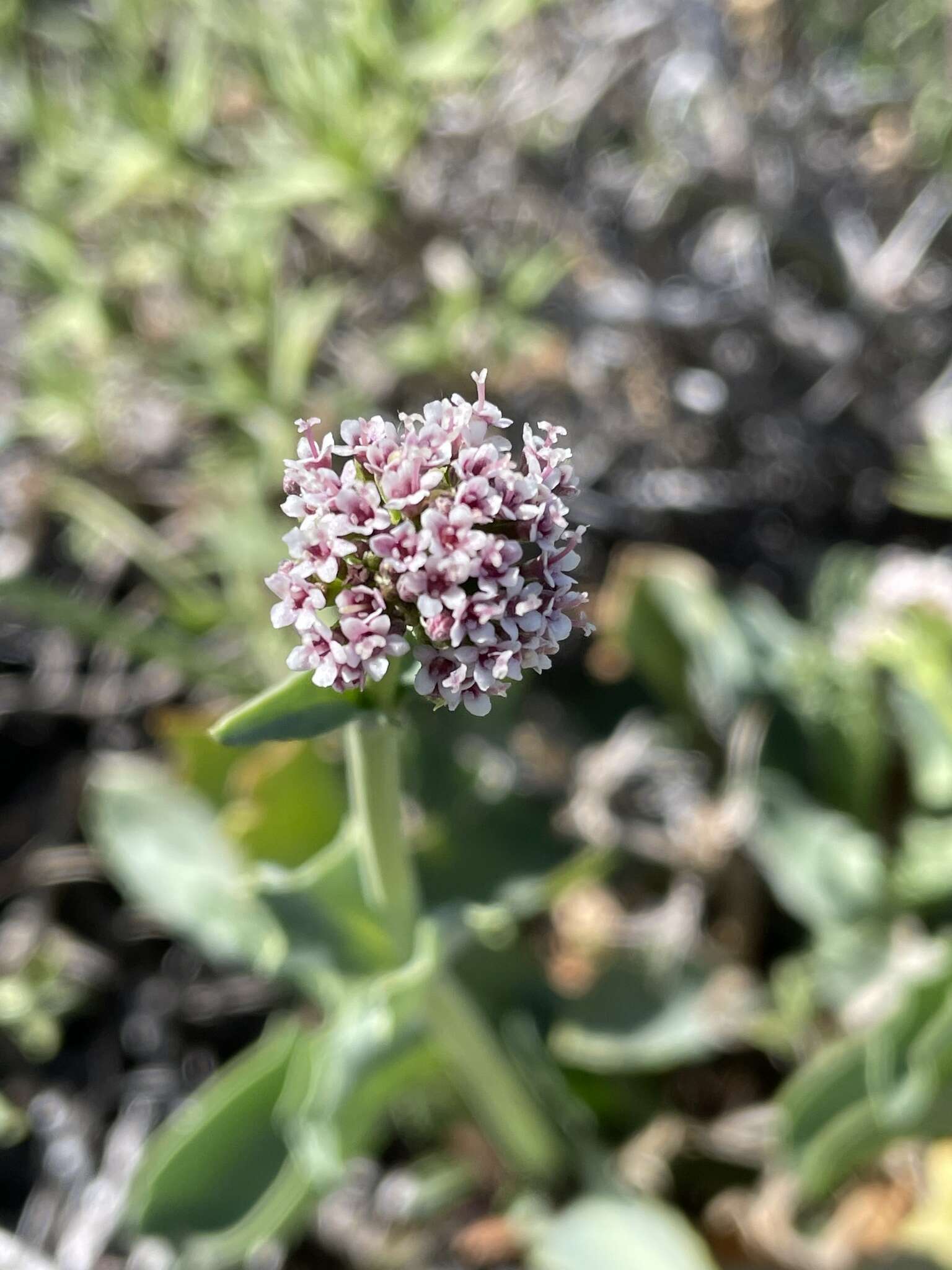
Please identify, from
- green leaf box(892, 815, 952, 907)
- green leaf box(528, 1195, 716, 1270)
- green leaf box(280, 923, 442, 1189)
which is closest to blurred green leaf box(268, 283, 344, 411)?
green leaf box(280, 923, 442, 1189)

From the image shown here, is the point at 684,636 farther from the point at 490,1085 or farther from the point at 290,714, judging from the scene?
the point at 290,714

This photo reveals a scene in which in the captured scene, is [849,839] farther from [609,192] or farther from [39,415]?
[39,415]

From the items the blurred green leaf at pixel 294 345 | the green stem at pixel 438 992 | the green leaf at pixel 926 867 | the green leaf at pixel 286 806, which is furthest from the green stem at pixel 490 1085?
the blurred green leaf at pixel 294 345

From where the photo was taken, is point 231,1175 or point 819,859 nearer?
point 231,1175

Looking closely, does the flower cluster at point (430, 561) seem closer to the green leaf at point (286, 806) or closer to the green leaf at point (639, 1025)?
the green leaf at point (286, 806)

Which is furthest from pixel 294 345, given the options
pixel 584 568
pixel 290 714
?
pixel 290 714

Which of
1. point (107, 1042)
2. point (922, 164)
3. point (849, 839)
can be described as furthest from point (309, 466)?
point (922, 164)

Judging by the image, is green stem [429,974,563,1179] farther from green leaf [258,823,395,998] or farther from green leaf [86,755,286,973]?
green leaf [86,755,286,973]
